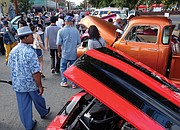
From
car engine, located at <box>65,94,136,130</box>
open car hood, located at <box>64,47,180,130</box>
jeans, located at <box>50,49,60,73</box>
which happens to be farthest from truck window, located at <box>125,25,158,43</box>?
car engine, located at <box>65,94,136,130</box>

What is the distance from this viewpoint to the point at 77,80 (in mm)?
1771

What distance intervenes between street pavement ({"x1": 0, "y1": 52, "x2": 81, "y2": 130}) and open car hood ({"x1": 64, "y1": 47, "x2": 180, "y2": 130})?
6.84ft

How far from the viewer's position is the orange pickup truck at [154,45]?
4.71 metres

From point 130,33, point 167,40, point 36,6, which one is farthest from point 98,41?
point 36,6

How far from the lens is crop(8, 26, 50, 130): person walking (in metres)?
3.01

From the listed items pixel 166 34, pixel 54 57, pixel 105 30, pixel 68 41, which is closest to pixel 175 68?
pixel 166 34

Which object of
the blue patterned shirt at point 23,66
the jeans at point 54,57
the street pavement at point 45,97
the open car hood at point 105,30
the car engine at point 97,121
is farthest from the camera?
the open car hood at point 105,30

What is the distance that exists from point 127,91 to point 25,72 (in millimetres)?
1793

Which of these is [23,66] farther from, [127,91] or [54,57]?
[54,57]

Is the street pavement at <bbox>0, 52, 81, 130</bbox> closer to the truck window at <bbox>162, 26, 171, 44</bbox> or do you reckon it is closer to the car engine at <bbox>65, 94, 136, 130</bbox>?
the car engine at <bbox>65, 94, 136, 130</bbox>

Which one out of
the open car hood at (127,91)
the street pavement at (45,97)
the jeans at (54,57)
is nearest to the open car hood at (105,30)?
the jeans at (54,57)

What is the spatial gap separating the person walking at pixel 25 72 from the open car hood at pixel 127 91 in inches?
44.3

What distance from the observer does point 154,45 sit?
4.95m

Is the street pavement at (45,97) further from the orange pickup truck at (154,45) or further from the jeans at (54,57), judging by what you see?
the orange pickup truck at (154,45)
